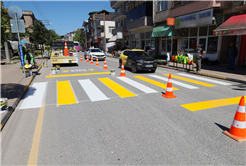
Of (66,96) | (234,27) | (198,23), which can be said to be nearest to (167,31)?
(198,23)

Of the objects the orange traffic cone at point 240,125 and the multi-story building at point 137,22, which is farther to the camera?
the multi-story building at point 137,22

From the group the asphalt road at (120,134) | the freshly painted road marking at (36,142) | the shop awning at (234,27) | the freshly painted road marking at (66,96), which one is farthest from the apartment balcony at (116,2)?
the freshly painted road marking at (36,142)

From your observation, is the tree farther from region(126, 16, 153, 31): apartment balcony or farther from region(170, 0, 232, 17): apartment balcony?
region(170, 0, 232, 17): apartment balcony

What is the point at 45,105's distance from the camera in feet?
19.7

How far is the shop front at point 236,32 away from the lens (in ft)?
37.3

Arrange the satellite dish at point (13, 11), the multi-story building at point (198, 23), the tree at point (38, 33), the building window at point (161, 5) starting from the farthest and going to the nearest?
the tree at point (38, 33) < the building window at point (161, 5) < the multi-story building at point (198, 23) < the satellite dish at point (13, 11)

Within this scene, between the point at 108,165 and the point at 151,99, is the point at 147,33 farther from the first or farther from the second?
the point at 108,165

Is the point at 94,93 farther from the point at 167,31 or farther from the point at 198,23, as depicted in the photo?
the point at 167,31

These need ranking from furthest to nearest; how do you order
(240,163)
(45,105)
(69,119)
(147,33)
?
(147,33), (45,105), (69,119), (240,163)

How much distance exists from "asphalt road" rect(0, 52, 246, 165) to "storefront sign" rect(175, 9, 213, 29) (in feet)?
37.8

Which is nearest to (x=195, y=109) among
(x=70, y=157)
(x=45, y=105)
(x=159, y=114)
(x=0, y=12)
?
(x=159, y=114)

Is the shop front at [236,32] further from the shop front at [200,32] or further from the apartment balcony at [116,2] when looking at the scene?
the apartment balcony at [116,2]

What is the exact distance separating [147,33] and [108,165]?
27986 millimetres

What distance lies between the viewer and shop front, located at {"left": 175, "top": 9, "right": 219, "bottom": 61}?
15.5m
